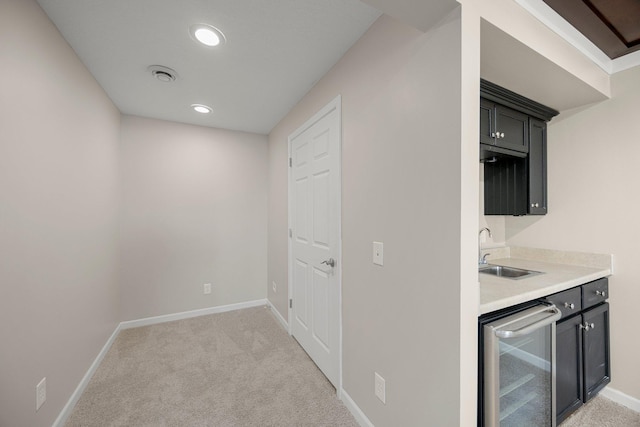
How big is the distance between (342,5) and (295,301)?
2.51m

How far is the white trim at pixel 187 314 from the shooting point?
3.04m

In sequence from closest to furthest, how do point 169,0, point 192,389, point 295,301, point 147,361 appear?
point 169,0 < point 192,389 < point 147,361 < point 295,301

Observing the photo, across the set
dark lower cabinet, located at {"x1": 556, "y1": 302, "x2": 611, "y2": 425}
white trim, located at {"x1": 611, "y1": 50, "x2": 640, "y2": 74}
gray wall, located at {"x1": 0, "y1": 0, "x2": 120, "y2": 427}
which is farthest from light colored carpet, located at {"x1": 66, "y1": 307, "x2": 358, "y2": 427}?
white trim, located at {"x1": 611, "y1": 50, "x2": 640, "y2": 74}

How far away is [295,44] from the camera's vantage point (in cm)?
173

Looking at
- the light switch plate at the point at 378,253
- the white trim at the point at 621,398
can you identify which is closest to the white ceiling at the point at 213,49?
the light switch plate at the point at 378,253

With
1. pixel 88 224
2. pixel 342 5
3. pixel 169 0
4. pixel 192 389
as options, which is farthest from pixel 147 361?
pixel 342 5

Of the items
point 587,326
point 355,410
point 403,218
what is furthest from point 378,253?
Answer: point 587,326

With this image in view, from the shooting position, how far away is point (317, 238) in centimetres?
225

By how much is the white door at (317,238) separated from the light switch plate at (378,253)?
409 mm

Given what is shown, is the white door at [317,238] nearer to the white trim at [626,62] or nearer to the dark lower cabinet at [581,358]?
the dark lower cabinet at [581,358]

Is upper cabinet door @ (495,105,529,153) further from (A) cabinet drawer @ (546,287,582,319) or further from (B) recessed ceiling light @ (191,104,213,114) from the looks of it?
(B) recessed ceiling light @ (191,104,213,114)

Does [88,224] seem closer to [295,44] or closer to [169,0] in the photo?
[169,0]

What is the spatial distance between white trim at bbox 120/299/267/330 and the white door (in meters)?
1.08

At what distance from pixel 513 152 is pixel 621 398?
1.89 meters
